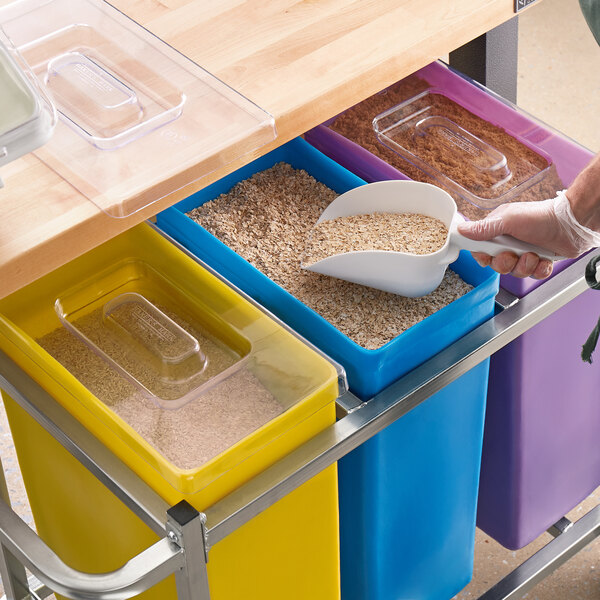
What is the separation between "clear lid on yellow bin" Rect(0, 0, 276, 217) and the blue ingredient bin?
225 millimetres

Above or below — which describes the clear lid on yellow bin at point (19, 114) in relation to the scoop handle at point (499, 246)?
above

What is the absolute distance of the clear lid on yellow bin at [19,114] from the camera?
1085mm

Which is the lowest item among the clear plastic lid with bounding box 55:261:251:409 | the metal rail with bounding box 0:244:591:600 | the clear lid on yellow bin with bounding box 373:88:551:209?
the metal rail with bounding box 0:244:591:600

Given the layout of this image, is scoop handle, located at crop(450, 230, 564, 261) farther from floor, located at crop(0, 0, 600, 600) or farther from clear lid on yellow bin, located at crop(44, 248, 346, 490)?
floor, located at crop(0, 0, 600, 600)

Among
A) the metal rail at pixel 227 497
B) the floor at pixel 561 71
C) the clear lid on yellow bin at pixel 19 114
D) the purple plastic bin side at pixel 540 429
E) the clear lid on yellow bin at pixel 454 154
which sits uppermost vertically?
the clear lid on yellow bin at pixel 19 114

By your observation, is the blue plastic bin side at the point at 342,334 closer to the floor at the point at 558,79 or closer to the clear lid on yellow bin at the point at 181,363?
the clear lid on yellow bin at the point at 181,363

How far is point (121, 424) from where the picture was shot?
4.01ft

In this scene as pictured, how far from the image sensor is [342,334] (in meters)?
1.34

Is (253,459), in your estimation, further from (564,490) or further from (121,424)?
(564,490)

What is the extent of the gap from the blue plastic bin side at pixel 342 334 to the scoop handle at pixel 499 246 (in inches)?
1.7

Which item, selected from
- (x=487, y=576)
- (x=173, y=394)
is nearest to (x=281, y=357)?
(x=173, y=394)

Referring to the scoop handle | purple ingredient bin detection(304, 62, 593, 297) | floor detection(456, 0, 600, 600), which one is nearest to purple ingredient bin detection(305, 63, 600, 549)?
purple ingredient bin detection(304, 62, 593, 297)

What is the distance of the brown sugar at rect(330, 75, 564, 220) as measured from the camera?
63.8 inches

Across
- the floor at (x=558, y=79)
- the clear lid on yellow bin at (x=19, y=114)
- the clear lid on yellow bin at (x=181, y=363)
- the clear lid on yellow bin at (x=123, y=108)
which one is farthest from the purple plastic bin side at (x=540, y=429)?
the clear lid on yellow bin at (x=19, y=114)
